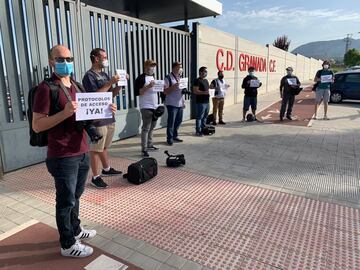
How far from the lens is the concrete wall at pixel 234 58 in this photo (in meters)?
10.8

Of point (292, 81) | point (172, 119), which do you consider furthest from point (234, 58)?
point (172, 119)

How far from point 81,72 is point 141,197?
10.5ft

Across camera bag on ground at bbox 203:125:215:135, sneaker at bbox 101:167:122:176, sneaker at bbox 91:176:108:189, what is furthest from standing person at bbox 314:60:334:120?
sneaker at bbox 91:176:108:189

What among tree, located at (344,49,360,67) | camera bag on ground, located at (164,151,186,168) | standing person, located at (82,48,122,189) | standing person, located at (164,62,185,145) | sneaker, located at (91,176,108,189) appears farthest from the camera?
tree, located at (344,49,360,67)

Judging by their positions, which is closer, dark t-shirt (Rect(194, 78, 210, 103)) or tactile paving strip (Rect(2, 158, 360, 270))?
tactile paving strip (Rect(2, 158, 360, 270))

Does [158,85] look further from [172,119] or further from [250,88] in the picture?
[250,88]

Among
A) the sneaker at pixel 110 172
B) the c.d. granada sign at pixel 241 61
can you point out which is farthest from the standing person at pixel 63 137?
the c.d. granada sign at pixel 241 61

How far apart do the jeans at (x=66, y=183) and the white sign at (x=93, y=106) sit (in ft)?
1.17

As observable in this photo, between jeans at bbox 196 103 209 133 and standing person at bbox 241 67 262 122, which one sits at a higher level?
standing person at bbox 241 67 262 122

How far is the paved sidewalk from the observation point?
276 centimetres

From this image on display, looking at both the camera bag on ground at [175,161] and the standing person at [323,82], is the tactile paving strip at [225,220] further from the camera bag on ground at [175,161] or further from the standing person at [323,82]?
the standing person at [323,82]

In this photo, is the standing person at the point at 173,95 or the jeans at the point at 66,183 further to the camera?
the standing person at the point at 173,95

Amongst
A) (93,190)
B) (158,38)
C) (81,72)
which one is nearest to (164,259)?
(93,190)

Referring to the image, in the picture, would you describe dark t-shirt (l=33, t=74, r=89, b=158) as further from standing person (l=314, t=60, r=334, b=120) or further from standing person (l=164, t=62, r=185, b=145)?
standing person (l=314, t=60, r=334, b=120)
